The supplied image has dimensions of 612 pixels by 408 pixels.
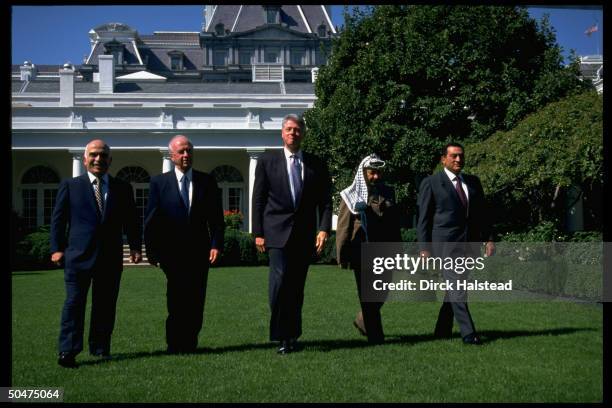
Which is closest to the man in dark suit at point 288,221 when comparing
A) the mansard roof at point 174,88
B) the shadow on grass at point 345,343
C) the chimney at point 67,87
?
the shadow on grass at point 345,343

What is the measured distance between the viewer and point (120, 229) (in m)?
6.21

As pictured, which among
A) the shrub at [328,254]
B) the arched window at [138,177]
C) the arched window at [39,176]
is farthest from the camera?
the arched window at [138,177]

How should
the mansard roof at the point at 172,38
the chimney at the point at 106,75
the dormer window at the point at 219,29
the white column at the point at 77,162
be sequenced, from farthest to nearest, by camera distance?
the mansard roof at the point at 172,38 → the dormer window at the point at 219,29 → the chimney at the point at 106,75 → the white column at the point at 77,162

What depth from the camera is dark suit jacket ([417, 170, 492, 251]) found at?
6.70 metres

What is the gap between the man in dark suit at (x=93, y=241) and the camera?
19.3 feet

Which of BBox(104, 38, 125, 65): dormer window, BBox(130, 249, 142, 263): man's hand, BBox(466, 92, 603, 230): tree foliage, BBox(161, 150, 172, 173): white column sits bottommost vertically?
BBox(130, 249, 142, 263): man's hand

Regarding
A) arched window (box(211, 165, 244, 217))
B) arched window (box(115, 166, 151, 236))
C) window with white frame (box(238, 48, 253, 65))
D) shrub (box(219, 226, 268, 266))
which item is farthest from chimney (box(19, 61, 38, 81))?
window with white frame (box(238, 48, 253, 65))

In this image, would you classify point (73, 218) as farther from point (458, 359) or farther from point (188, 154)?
point (458, 359)

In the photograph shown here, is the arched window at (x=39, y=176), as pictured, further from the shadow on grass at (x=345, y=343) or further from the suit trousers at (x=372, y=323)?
the suit trousers at (x=372, y=323)

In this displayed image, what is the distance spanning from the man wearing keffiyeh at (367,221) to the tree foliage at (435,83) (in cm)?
1333

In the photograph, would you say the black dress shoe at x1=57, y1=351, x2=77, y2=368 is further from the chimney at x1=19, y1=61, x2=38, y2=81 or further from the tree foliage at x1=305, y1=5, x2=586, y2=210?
the chimney at x1=19, y1=61, x2=38, y2=81

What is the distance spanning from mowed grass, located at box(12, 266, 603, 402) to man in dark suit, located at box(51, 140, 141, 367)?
380mm

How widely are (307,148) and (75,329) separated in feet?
61.7
